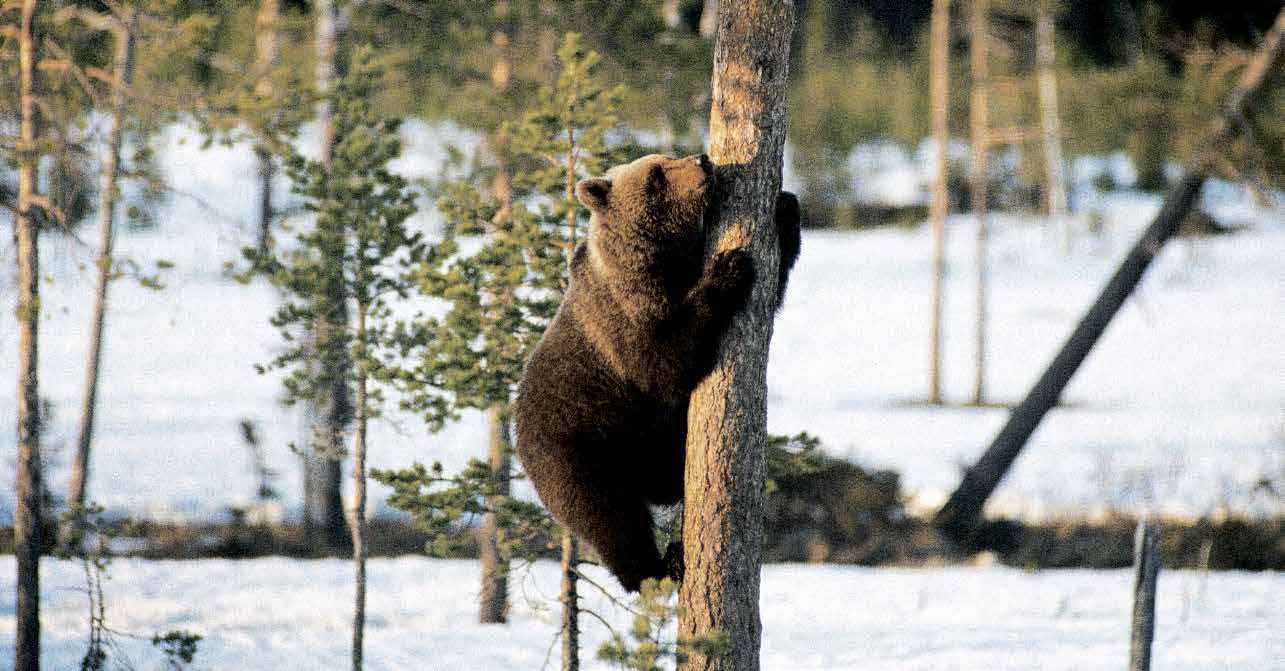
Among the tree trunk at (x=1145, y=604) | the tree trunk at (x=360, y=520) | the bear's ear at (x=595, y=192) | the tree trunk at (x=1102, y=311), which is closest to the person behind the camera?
the bear's ear at (x=595, y=192)

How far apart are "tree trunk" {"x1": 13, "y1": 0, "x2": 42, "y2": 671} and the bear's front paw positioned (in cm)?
525

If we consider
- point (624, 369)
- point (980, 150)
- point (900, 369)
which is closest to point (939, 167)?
point (980, 150)

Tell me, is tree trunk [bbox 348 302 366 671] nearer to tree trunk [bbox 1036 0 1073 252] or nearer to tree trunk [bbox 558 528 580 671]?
tree trunk [bbox 558 528 580 671]

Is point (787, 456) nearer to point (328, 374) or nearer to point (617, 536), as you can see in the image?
point (617, 536)

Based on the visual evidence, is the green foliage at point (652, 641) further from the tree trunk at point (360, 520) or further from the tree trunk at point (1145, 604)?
the tree trunk at point (360, 520)

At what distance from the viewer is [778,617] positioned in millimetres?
10180

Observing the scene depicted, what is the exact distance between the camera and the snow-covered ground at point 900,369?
16.3 m

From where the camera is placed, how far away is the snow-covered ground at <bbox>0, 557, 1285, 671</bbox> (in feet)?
28.0

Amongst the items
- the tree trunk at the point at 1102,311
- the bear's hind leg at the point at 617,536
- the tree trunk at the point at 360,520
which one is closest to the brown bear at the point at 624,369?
the bear's hind leg at the point at 617,536

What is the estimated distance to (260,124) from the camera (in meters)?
8.60

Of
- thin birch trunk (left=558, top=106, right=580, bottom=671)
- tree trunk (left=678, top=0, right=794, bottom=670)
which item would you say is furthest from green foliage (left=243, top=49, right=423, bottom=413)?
tree trunk (left=678, top=0, right=794, bottom=670)

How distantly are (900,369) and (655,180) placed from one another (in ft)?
80.2

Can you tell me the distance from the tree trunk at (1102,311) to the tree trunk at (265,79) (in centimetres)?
858

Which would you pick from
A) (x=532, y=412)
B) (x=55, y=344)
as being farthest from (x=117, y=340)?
(x=532, y=412)
